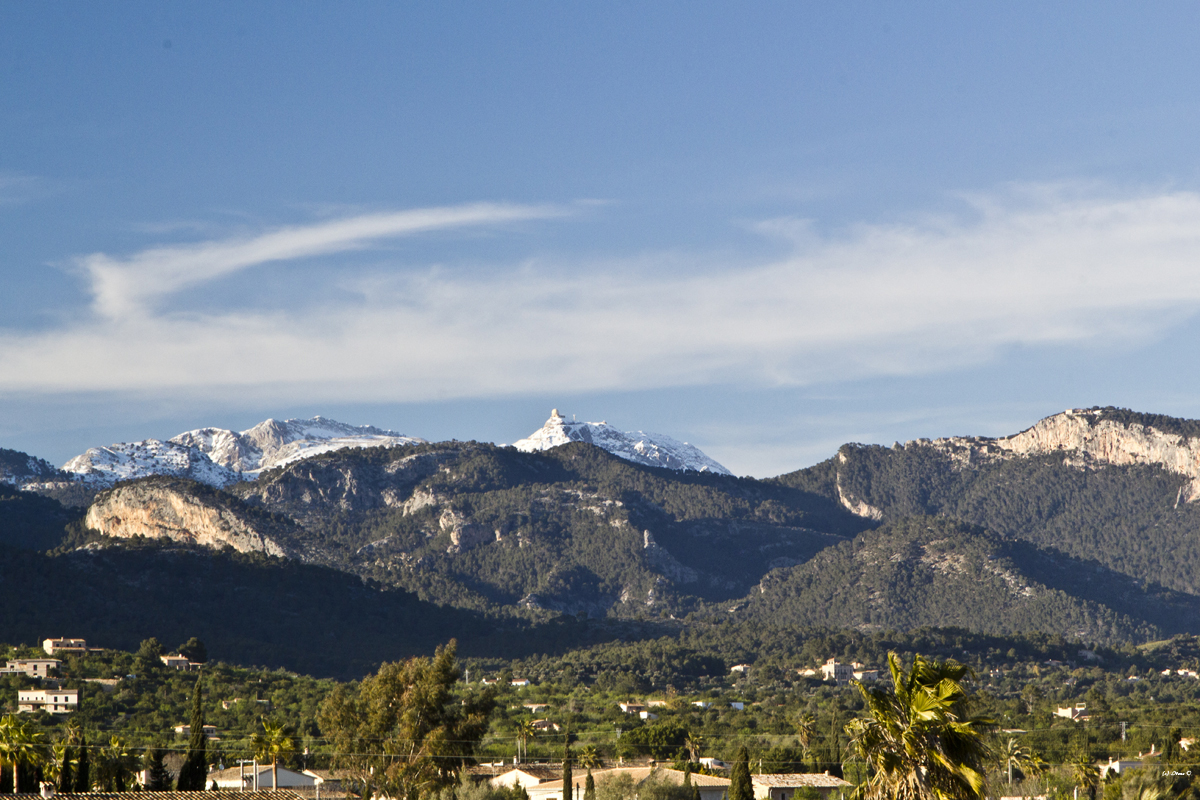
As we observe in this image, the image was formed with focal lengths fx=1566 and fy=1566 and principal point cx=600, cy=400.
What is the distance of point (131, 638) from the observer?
159m

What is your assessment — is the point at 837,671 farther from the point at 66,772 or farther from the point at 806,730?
the point at 66,772

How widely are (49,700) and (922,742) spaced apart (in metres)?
99.2

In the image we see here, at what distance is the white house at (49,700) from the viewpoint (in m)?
111

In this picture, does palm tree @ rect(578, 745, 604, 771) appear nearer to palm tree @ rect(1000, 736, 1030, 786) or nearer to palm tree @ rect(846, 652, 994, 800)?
palm tree @ rect(1000, 736, 1030, 786)

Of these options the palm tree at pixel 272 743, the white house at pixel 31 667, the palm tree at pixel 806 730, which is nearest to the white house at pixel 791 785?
the palm tree at pixel 806 730

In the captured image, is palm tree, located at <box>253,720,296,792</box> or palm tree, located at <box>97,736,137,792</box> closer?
palm tree, located at <box>97,736,137,792</box>

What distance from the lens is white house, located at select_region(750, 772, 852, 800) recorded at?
77.6m

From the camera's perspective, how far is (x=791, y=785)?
79000 mm

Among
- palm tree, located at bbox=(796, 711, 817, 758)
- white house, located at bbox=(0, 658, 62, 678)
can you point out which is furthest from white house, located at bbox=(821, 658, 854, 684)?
white house, located at bbox=(0, 658, 62, 678)

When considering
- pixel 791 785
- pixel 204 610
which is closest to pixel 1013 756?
pixel 791 785

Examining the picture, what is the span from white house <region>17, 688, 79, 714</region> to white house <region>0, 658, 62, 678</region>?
8308 millimetres

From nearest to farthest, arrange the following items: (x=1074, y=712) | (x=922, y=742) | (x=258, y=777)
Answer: (x=922, y=742) < (x=258, y=777) < (x=1074, y=712)

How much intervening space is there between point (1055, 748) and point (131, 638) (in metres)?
96.0

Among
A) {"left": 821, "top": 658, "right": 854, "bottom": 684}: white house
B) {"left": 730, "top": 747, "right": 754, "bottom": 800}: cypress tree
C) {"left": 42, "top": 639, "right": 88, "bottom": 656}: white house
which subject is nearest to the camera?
{"left": 730, "top": 747, "right": 754, "bottom": 800}: cypress tree
